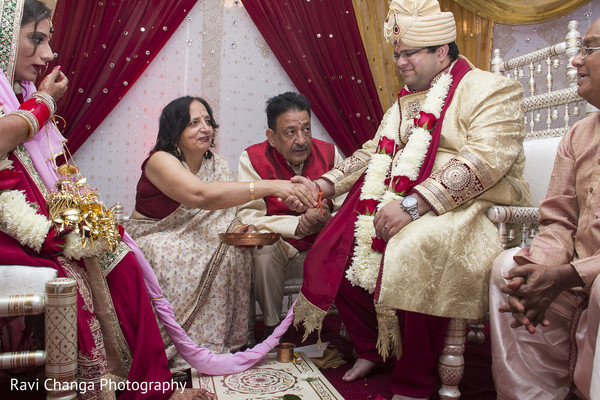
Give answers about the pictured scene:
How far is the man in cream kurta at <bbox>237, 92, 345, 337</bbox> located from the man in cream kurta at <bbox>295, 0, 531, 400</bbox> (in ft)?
1.72

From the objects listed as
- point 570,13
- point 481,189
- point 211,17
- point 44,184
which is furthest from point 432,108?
point 570,13

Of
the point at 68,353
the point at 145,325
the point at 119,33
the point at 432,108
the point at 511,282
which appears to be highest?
the point at 119,33

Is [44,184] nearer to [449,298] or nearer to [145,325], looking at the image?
[145,325]

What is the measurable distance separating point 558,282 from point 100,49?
143 inches

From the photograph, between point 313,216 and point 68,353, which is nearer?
point 68,353

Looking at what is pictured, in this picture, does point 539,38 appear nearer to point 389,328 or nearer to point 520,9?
point 520,9

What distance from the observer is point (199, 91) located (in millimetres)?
4457

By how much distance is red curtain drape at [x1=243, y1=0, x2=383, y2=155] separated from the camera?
4594mm

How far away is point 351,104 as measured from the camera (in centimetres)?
483

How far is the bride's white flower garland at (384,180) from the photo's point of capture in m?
2.61

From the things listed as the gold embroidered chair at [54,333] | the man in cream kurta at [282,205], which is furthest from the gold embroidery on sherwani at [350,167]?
the gold embroidered chair at [54,333]

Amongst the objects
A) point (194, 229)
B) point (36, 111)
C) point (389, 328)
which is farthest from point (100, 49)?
point (389, 328)

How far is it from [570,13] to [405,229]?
4228 mm

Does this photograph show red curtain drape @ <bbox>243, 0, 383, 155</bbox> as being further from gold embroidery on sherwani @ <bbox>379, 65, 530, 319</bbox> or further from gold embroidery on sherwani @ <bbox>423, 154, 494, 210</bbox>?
gold embroidery on sherwani @ <bbox>423, 154, 494, 210</bbox>
